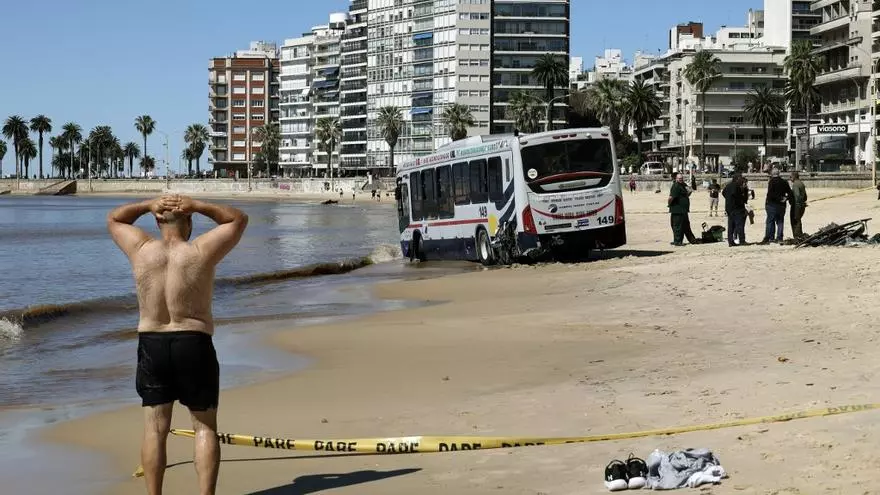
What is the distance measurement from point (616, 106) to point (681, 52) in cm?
1920

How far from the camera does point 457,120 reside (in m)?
161

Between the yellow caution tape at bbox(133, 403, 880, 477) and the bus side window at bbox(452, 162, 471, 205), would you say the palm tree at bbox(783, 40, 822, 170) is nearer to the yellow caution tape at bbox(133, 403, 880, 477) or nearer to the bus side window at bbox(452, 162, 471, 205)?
the bus side window at bbox(452, 162, 471, 205)

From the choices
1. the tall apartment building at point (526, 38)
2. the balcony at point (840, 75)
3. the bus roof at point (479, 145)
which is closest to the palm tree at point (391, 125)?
the tall apartment building at point (526, 38)

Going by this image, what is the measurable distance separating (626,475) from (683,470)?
12.8 inches

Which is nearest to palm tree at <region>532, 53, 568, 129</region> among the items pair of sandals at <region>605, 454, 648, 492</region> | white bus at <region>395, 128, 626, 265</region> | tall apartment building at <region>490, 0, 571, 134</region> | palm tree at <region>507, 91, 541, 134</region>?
palm tree at <region>507, 91, 541, 134</region>

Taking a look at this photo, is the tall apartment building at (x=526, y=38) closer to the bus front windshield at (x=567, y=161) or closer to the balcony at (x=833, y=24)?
the balcony at (x=833, y=24)

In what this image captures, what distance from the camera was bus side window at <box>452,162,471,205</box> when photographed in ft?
97.3

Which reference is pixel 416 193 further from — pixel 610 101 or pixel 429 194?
pixel 610 101

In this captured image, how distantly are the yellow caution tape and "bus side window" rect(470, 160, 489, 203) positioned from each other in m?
20.2

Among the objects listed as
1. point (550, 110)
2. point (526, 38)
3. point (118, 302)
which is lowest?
point (118, 302)

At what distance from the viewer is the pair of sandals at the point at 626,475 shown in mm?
6680

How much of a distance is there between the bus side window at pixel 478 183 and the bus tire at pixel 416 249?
5.12m

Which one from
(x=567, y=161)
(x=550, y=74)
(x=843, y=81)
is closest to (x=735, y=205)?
(x=567, y=161)

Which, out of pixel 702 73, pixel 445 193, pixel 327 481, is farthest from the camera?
pixel 702 73
